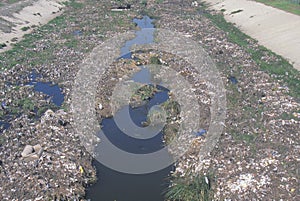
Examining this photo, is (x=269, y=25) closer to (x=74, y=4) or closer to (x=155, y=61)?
(x=155, y=61)

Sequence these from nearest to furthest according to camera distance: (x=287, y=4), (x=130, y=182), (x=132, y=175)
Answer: (x=130, y=182) → (x=132, y=175) → (x=287, y=4)

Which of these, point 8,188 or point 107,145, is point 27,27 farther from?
point 8,188

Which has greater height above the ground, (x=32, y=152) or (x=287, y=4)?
(x=32, y=152)

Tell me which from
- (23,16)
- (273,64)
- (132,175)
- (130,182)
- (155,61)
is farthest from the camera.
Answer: (23,16)

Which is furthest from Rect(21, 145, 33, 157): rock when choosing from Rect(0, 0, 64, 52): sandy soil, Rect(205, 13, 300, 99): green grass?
Rect(0, 0, 64, 52): sandy soil

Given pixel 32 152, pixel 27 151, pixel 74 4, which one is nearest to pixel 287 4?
pixel 74 4

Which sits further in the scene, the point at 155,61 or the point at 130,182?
the point at 155,61
